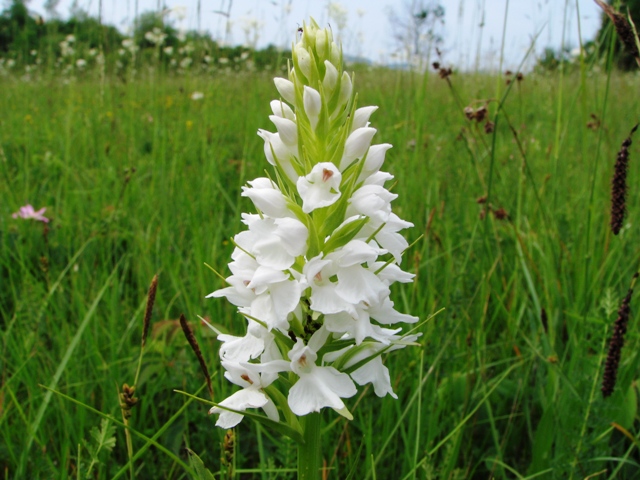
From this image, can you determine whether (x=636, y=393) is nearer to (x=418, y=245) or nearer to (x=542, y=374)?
(x=542, y=374)

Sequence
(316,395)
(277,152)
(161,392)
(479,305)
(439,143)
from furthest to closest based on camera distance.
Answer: (439,143) → (479,305) → (161,392) → (277,152) → (316,395)

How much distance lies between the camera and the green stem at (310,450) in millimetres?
1018

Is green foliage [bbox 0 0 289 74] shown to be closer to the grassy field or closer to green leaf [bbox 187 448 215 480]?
the grassy field

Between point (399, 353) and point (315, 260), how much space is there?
1.03m

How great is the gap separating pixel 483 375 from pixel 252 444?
780 mm

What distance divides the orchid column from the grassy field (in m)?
0.15

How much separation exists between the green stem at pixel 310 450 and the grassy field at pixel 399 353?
0.09 metres

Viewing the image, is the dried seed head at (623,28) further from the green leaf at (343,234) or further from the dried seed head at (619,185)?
the green leaf at (343,234)

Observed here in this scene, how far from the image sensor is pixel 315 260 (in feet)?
3.26

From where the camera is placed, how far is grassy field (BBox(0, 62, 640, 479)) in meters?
1.55

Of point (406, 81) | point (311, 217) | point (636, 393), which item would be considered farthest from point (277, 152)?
point (406, 81)

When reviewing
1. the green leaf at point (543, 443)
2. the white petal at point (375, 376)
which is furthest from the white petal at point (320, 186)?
the green leaf at point (543, 443)

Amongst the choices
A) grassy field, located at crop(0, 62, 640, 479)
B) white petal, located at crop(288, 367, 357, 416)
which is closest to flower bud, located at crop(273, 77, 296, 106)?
white petal, located at crop(288, 367, 357, 416)

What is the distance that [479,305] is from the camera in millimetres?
2084
